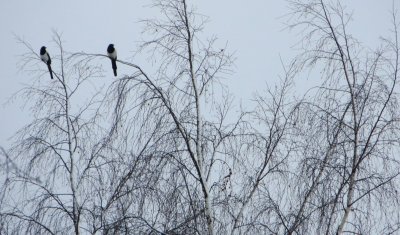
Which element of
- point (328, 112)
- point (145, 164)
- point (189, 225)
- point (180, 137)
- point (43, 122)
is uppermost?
point (43, 122)

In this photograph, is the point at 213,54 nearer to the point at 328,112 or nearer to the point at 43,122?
the point at 328,112

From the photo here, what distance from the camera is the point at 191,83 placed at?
5.48 meters

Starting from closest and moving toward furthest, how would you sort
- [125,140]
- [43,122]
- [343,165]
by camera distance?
[125,140] < [343,165] < [43,122]

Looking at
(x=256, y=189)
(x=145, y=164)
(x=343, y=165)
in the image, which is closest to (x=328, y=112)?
(x=343, y=165)

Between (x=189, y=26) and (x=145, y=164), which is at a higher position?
(x=189, y=26)

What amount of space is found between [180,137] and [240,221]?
110cm

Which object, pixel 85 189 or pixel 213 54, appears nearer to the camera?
pixel 213 54

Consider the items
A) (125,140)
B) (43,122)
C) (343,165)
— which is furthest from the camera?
(43,122)

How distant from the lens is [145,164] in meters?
4.91

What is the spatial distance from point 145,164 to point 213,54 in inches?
58.6

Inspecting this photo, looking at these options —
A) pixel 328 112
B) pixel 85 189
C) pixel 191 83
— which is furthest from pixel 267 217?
pixel 85 189

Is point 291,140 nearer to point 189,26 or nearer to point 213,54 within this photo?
point 213,54

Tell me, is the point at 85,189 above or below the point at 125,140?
above

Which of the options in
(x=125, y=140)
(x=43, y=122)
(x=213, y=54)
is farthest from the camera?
(x=43, y=122)
